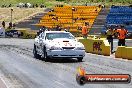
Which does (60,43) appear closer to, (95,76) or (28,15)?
(95,76)

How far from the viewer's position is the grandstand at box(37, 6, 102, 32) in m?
69.1

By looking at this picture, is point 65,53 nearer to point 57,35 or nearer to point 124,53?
point 57,35

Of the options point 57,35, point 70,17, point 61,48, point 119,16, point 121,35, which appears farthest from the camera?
point 70,17

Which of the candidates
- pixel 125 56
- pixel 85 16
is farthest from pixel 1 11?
pixel 125 56

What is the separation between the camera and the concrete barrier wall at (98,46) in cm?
2634

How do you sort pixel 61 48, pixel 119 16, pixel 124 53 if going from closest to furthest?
pixel 61 48, pixel 124 53, pixel 119 16

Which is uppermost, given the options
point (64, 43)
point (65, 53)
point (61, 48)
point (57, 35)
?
point (57, 35)

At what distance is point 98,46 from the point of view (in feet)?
90.5

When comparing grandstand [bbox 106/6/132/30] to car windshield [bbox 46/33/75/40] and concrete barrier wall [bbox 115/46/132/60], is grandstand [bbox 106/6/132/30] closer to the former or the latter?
concrete barrier wall [bbox 115/46/132/60]

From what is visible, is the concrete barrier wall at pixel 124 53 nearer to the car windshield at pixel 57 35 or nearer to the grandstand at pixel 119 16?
the car windshield at pixel 57 35

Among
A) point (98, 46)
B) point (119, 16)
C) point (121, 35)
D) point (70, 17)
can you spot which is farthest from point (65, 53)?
point (70, 17)

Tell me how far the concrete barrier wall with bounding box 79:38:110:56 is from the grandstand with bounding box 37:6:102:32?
114ft

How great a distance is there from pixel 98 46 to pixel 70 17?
47.2m

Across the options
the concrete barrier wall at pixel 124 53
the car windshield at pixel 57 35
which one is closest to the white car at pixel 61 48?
the car windshield at pixel 57 35
